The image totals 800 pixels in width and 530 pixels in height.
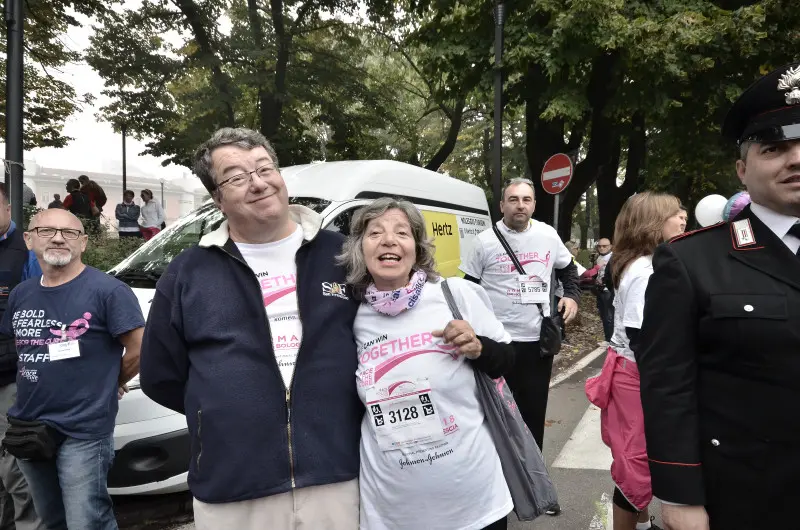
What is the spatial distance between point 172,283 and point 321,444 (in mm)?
704

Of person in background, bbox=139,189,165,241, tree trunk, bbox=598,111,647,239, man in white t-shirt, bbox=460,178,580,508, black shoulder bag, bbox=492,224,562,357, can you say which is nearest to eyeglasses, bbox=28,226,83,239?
man in white t-shirt, bbox=460,178,580,508

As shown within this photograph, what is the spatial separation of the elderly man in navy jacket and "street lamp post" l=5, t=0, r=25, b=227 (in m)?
3.33

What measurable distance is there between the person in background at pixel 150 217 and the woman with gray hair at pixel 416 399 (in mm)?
9855

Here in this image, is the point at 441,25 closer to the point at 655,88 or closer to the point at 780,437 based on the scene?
the point at 655,88

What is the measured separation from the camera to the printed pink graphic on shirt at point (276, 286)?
1.80 meters

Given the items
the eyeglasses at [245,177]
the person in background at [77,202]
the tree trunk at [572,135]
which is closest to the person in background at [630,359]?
the eyeglasses at [245,177]

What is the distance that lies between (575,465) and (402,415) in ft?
9.56

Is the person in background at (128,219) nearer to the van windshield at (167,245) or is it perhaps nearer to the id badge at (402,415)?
the van windshield at (167,245)

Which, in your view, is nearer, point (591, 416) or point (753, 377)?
point (753, 377)

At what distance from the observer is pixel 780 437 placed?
53.8 inches

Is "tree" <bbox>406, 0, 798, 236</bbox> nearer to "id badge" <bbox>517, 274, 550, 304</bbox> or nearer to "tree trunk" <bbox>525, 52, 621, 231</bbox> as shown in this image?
"tree trunk" <bbox>525, 52, 621, 231</bbox>

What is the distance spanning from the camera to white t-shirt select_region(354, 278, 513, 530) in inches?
69.8

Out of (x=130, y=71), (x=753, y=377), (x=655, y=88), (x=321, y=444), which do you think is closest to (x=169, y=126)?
(x=130, y=71)

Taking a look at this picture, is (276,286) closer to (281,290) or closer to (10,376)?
(281,290)
